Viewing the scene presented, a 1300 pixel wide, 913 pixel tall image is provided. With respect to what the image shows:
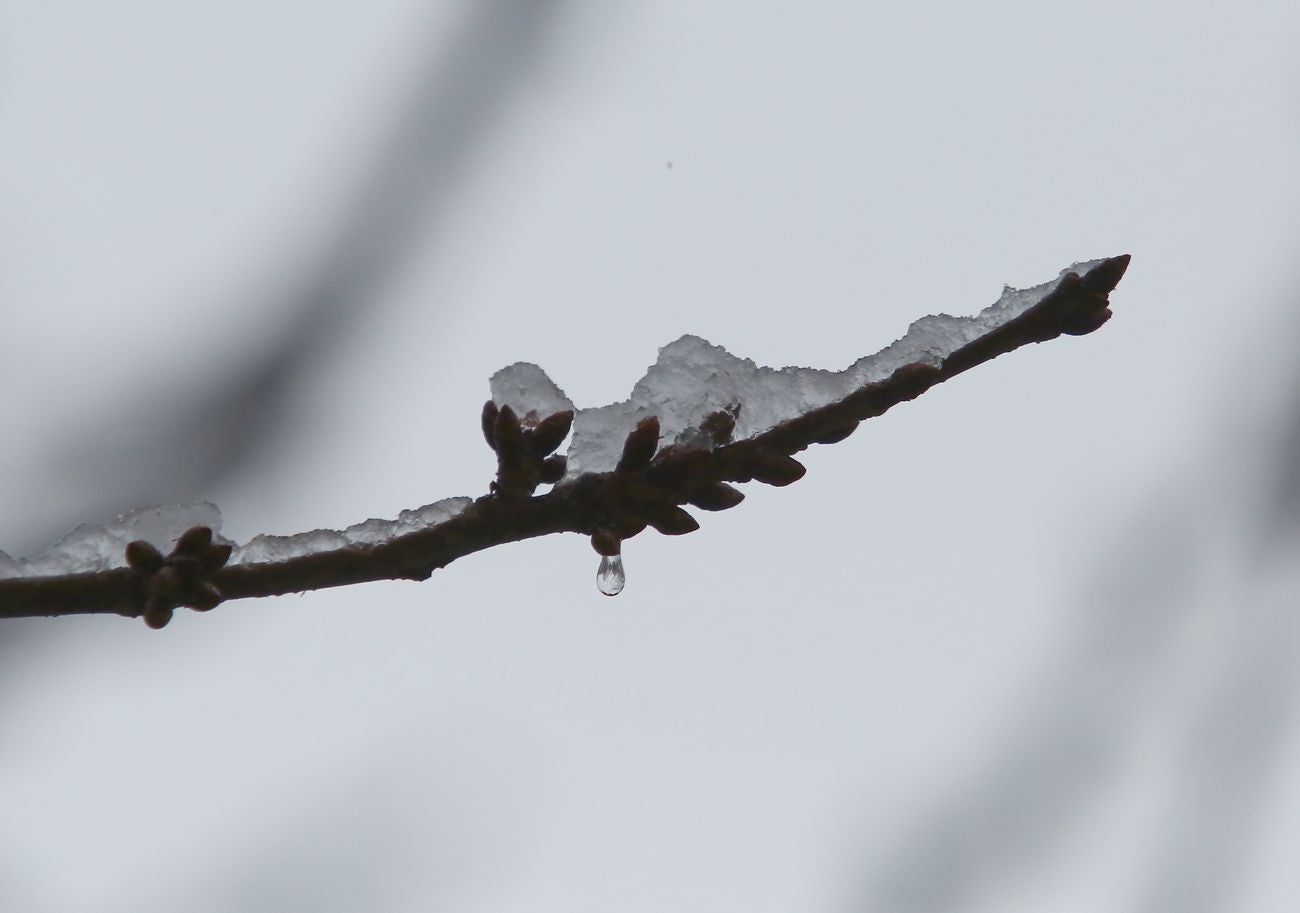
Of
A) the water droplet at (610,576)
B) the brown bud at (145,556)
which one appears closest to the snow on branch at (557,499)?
the brown bud at (145,556)

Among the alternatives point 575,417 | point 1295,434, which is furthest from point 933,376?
point 1295,434

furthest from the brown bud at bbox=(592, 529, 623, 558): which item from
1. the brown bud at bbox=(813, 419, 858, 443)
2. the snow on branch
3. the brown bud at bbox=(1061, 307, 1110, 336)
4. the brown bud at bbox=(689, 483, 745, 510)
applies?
the brown bud at bbox=(1061, 307, 1110, 336)

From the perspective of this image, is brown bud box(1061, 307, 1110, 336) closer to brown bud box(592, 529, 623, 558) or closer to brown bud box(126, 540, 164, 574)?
brown bud box(592, 529, 623, 558)

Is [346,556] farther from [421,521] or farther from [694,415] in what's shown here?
[694,415]

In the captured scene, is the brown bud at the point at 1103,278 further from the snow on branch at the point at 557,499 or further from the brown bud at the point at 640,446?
the brown bud at the point at 640,446

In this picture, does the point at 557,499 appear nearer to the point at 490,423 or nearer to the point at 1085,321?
the point at 490,423

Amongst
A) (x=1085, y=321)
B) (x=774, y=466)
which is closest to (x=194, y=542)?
(x=774, y=466)
